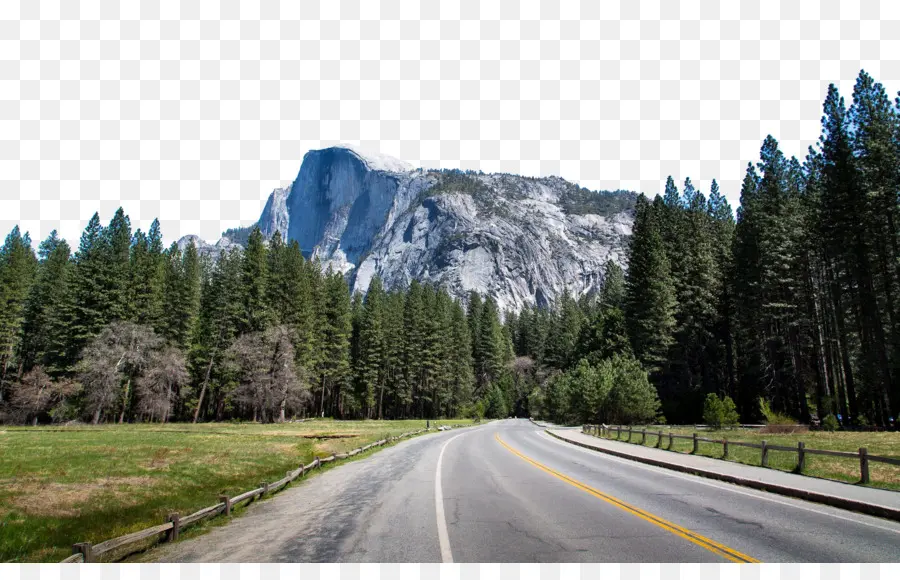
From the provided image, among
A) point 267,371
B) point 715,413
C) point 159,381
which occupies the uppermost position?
point 267,371

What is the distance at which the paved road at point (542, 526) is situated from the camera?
701 centimetres

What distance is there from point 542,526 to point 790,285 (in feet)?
161

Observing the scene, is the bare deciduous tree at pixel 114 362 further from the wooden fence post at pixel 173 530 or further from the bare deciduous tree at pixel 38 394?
the wooden fence post at pixel 173 530

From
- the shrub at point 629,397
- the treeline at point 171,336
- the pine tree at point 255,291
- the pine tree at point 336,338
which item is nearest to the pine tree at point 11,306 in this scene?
the treeline at point 171,336

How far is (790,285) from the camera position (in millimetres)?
46688

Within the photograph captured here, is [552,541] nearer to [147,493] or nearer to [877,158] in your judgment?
[147,493]

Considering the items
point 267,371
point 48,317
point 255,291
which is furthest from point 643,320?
point 48,317

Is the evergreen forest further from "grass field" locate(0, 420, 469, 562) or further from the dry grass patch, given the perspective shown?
the dry grass patch

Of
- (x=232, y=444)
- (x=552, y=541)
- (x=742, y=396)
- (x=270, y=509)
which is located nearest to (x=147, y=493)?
(x=270, y=509)

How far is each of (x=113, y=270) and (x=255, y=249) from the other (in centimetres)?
1548

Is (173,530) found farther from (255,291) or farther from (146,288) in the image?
(146,288)

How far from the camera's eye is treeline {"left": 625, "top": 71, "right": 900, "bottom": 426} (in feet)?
117

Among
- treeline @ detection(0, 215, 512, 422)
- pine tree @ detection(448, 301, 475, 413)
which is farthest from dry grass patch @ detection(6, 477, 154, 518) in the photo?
pine tree @ detection(448, 301, 475, 413)

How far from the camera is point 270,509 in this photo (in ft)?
37.8
